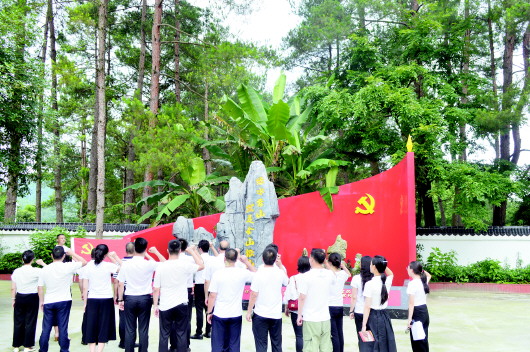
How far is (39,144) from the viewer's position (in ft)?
29.2

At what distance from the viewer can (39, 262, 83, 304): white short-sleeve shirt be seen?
4.69 m

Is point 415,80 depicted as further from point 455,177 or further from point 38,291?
point 38,291

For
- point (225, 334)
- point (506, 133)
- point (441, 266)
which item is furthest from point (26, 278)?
point (506, 133)

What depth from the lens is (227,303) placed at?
394 centimetres

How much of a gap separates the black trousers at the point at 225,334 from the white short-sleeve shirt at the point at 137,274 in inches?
32.0

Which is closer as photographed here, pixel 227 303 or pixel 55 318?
pixel 227 303

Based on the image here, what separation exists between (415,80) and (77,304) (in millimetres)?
9016

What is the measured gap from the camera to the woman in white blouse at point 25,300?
4.98 metres

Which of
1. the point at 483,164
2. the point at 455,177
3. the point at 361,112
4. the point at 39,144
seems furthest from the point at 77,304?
the point at 483,164

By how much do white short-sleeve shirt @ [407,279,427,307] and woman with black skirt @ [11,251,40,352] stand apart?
367cm

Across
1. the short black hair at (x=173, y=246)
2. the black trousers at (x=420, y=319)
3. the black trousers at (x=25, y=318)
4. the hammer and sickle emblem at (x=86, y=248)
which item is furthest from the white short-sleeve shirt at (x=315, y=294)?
the hammer and sickle emblem at (x=86, y=248)

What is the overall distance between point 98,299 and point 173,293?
2.96 ft

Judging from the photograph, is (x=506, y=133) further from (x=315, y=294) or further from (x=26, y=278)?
(x=26, y=278)

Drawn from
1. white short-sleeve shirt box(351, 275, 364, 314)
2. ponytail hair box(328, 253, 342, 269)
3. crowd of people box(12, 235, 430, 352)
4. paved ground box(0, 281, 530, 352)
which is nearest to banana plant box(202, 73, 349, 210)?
paved ground box(0, 281, 530, 352)
